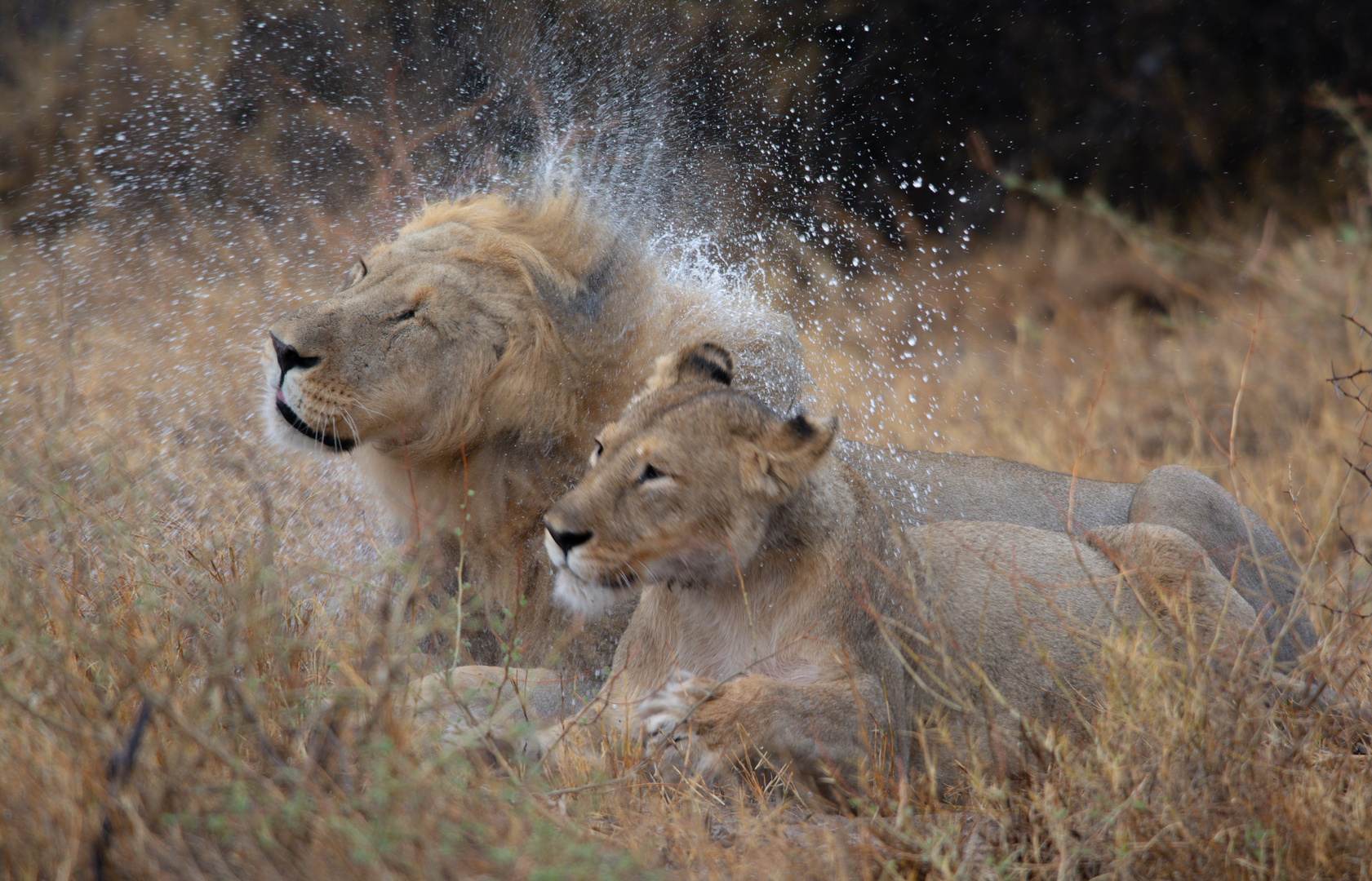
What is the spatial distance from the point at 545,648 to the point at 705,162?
4.45 metres

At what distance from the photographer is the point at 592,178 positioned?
5180 mm

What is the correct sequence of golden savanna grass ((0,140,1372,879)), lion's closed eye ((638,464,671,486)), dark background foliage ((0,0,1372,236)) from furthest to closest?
dark background foliage ((0,0,1372,236)), lion's closed eye ((638,464,671,486)), golden savanna grass ((0,140,1372,879))

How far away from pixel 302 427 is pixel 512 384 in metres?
0.67

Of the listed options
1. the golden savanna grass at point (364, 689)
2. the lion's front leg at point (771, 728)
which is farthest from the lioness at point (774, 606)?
the golden savanna grass at point (364, 689)

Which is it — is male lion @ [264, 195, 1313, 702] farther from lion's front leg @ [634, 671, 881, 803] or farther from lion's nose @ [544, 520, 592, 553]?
lion's front leg @ [634, 671, 881, 803]

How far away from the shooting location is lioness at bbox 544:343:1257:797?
9.34ft

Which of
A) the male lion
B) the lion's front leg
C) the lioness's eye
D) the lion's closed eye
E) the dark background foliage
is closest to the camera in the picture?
the lion's front leg

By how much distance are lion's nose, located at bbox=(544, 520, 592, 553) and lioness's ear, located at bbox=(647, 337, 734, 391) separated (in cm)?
66

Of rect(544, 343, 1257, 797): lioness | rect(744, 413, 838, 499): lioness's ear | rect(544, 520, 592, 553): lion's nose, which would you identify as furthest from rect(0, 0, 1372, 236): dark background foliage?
rect(544, 520, 592, 553): lion's nose

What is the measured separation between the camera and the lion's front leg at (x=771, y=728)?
2.78 meters

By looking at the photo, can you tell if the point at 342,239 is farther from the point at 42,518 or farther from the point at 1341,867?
the point at 1341,867

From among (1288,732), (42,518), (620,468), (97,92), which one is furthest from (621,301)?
(97,92)

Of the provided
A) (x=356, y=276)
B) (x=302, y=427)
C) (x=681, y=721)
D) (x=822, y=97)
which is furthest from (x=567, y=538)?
(x=822, y=97)

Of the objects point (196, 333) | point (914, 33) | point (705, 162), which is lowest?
point (196, 333)
